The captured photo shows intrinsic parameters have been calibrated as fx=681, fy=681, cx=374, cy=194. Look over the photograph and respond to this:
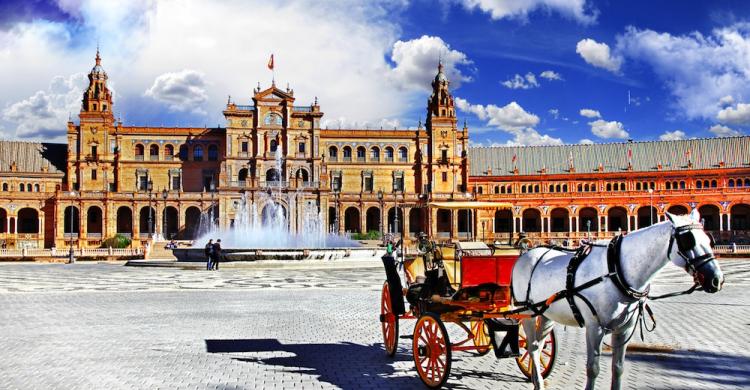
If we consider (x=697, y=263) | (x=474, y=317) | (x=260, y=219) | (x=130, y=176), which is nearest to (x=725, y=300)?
(x=474, y=317)

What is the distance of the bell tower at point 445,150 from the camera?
80125 millimetres

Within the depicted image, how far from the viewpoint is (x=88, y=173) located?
7556cm

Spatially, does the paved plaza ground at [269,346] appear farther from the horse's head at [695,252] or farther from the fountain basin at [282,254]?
the fountain basin at [282,254]

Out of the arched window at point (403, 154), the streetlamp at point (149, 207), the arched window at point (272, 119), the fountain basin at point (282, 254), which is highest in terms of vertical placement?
the arched window at point (272, 119)

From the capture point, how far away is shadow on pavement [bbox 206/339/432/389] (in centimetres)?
955

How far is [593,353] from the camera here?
739 cm

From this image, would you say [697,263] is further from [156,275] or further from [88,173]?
A: [88,173]

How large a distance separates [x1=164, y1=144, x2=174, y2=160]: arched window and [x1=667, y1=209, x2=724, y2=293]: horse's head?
77034mm

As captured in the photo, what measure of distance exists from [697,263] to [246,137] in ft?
232

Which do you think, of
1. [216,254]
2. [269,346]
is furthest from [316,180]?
[269,346]

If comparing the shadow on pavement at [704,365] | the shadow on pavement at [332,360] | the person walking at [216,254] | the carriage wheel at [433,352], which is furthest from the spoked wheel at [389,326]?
the person walking at [216,254]

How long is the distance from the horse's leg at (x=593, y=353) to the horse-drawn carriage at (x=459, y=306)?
48.4 inches

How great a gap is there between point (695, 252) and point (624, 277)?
32.3 inches

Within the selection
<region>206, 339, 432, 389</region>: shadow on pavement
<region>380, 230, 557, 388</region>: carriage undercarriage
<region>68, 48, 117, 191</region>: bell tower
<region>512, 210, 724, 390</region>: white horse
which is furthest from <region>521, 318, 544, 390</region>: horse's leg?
<region>68, 48, 117, 191</region>: bell tower
